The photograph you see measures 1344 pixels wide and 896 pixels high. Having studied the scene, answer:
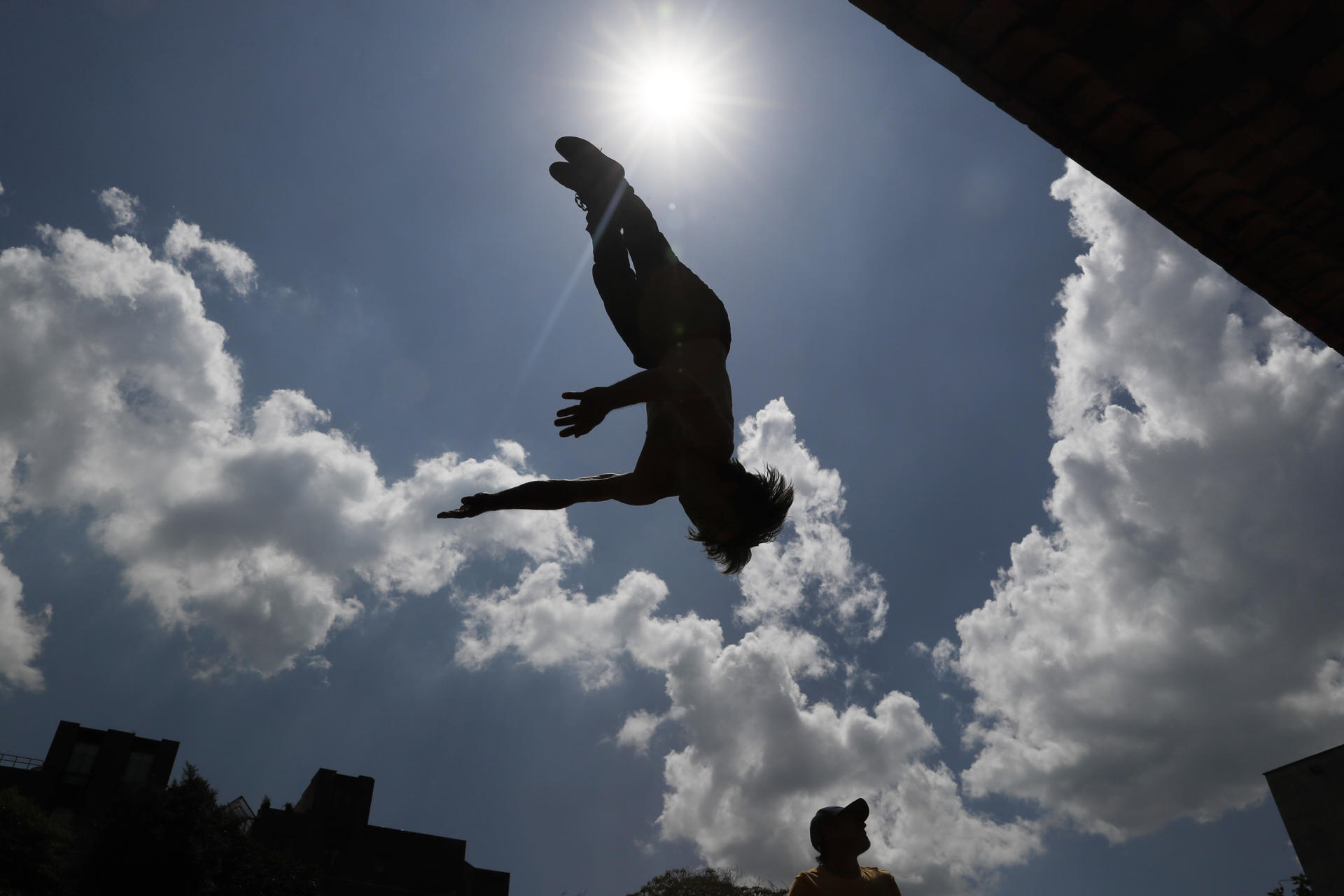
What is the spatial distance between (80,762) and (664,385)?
46.9 metres

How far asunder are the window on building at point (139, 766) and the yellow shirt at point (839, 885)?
45.3 m

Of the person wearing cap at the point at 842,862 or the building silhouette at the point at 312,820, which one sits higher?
the building silhouette at the point at 312,820

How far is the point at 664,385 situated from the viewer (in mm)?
3154

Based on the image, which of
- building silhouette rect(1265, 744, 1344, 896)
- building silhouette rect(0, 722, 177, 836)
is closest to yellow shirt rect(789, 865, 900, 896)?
building silhouette rect(1265, 744, 1344, 896)

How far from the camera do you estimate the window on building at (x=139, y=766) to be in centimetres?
3606

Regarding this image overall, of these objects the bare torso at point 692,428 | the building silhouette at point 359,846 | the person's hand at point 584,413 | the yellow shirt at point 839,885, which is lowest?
the yellow shirt at point 839,885

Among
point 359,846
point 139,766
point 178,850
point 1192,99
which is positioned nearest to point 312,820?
point 359,846

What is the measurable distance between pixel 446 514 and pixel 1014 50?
136 inches

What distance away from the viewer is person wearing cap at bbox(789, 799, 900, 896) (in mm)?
3199

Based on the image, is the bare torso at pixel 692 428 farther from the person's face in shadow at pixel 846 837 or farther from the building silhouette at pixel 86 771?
the building silhouette at pixel 86 771

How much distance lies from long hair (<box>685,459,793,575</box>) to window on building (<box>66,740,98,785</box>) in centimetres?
4545

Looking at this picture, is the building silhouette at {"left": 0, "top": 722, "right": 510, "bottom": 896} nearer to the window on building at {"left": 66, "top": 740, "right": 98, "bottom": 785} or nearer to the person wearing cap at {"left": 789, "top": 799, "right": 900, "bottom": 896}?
the window on building at {"left": 66, "top": 740, "right": 98, "bottom": 785}

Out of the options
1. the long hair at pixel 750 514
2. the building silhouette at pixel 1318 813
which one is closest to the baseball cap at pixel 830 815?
the long hair at pixel 750 514

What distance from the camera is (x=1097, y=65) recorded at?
2.67 metres
